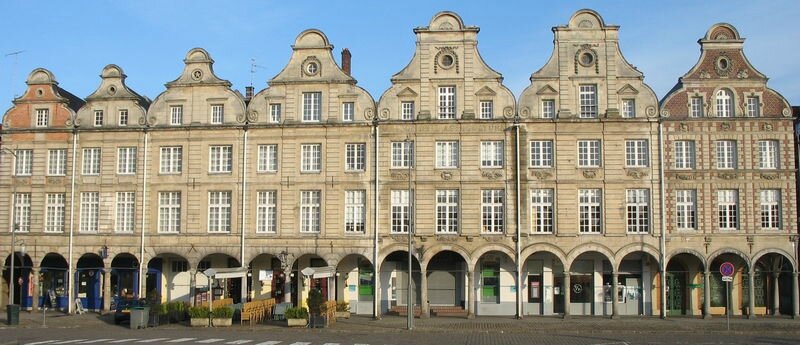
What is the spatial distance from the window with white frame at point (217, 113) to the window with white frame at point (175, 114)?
1784 millimetres

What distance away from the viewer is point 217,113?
45.3m

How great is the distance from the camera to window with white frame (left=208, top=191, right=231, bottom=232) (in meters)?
44.5

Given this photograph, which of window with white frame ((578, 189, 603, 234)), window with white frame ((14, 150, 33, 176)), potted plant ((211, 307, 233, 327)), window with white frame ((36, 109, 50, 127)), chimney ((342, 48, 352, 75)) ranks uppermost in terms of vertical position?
chimney ((342, 48, 352, 75))

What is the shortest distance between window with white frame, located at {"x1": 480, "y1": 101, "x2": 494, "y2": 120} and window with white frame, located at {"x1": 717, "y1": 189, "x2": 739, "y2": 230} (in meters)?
11.8

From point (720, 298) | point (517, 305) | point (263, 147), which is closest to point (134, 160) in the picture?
point (263, 147)

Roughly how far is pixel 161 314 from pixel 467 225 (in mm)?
15186

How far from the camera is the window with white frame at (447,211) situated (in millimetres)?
42938

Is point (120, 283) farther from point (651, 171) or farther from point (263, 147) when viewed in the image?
point (651, 171)

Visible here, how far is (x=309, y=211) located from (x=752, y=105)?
2274cm

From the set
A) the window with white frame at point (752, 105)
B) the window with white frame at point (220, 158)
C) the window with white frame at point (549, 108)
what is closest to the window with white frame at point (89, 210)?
the window with white frame at point (220, 158)

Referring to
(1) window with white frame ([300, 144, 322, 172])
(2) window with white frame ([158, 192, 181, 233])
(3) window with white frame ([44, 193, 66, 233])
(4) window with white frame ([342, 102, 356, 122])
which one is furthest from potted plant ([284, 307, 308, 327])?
(3) window with white frame ([44, 193, 66, 233])

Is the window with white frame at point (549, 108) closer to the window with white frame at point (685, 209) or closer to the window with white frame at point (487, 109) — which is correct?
the window with white frame at point (487, 109)

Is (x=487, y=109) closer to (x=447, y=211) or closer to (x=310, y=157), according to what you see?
(x=447, y=211)

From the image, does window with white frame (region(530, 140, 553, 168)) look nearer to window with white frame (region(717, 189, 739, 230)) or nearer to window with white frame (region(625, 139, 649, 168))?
window with white frame (region(625, 139, 649, 168))
